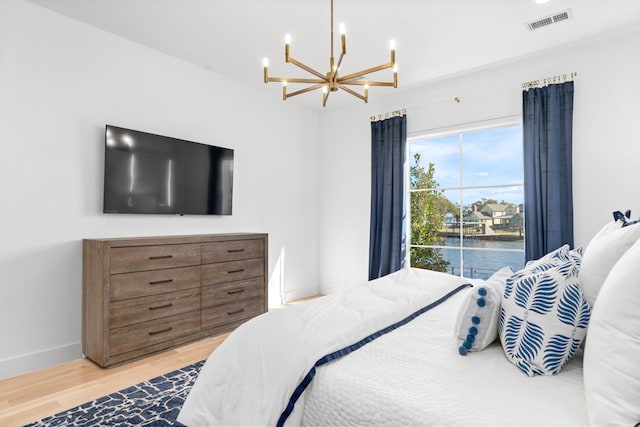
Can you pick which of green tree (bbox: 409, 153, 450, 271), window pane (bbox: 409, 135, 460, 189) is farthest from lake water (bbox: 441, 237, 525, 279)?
window pane (bbox: 409, 135, 460, 189)

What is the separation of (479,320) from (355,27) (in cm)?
251

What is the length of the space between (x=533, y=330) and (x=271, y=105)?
13.0ft

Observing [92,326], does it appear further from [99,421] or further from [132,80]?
[132,80]

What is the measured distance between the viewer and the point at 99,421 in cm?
194

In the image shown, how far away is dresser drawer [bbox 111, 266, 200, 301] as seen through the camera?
267 cm

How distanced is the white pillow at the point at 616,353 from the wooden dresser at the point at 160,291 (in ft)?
9.18

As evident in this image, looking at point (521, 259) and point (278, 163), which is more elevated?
point (278, 163)

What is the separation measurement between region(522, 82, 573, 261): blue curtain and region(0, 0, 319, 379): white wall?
3.15 m

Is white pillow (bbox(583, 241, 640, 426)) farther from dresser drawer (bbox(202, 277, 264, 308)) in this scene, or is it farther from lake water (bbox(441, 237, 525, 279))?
lake water (bbox(441, 237, 525, 279))

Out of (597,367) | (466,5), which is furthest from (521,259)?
(597,367)

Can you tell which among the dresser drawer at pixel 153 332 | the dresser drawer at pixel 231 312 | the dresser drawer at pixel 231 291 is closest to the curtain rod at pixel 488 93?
the dresser drawer at pixel 231 291

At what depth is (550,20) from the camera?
281 centimetres

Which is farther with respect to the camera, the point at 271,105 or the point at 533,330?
the point at 271,105

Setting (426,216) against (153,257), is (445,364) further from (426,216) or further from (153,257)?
(426,216)
